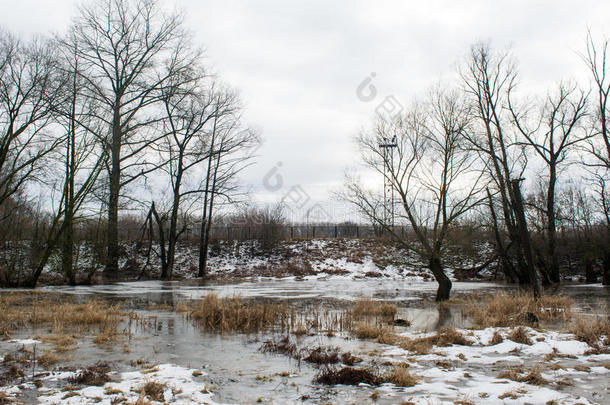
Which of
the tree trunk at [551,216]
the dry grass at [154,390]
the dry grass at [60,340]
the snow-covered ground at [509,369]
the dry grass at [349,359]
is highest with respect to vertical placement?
the tree trunk at [551,216]

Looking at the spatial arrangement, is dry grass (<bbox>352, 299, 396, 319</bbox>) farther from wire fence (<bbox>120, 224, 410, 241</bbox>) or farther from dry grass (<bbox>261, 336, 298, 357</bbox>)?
wire fence (<bbox>120, 224, 410, 241</bbox>)

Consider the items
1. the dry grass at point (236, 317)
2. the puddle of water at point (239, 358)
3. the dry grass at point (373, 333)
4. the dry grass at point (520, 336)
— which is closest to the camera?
the puddle of water at point (239, 358)

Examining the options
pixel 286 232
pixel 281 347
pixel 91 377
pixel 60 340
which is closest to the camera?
pixel 91 377

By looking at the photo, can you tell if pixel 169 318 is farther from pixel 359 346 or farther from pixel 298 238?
pixel 298 238

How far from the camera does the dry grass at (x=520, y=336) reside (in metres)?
7.18

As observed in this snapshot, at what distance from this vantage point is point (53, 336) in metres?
7.46

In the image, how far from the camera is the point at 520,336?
730 cm

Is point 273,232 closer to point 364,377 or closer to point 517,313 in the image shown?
point 517,313

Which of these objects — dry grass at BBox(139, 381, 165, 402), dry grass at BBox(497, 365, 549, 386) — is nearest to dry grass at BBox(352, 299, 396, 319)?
dry grass at BBox(497, 365, 549, 386)

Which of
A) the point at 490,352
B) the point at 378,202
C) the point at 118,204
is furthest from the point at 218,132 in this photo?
the point at 490,352

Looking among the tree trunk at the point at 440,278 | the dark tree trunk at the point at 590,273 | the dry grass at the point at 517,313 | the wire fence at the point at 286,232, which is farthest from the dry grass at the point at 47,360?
the wire fence at the point at 286,232

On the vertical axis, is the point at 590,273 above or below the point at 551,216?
below

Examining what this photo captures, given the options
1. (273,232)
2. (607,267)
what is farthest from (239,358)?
(273,232)

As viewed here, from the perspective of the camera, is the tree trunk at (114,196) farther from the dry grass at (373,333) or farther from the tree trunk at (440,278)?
the dry grass at (373,333)
